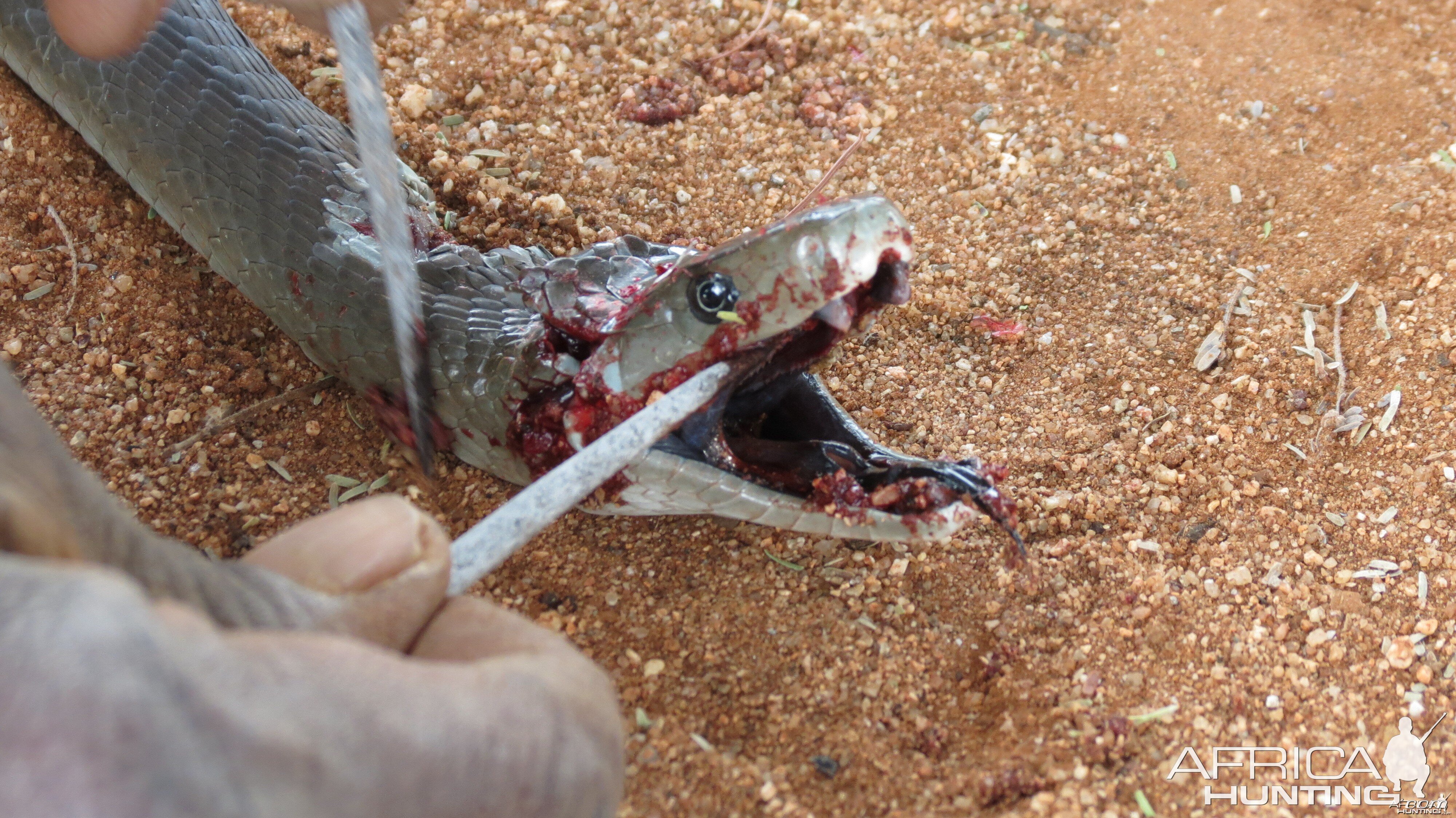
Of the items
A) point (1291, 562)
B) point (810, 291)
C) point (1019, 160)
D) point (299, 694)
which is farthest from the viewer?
point (1019, 160)

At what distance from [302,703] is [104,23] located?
2.00 meters

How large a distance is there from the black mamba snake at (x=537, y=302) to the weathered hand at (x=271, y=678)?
1.88ft

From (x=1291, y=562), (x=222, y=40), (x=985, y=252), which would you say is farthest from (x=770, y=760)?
(x=222, y=40)

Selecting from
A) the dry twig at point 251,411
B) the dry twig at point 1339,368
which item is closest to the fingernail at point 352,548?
the dry twig at point 251,411

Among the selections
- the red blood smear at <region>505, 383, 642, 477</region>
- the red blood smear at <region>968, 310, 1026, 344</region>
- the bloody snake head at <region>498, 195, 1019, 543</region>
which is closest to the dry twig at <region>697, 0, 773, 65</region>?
the red blood smear at <region>968, 310, 1026, 344</region>

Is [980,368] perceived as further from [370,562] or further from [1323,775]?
[370,562]

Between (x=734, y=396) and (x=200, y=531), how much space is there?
3.64ft

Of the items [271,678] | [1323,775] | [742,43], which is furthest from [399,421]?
[1323,775]

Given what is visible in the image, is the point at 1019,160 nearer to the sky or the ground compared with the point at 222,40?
nearer to the ground

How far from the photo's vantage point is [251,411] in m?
2.37

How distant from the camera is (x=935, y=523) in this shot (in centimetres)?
182

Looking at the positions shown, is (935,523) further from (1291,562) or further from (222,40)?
(222,40)

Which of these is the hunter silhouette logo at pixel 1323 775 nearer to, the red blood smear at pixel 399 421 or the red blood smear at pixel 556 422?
the red blood smear at pixel 556 422

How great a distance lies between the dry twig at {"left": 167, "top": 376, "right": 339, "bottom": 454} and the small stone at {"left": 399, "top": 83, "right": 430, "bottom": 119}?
3.11 feet
